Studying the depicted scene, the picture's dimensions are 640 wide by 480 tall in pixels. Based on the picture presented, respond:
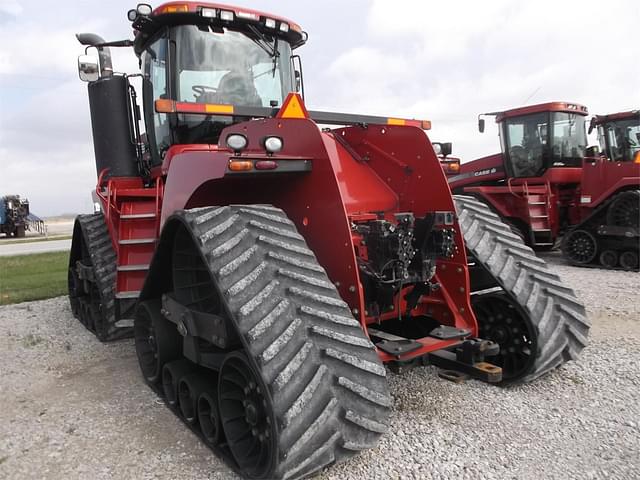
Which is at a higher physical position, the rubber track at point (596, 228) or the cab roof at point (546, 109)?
the cab roof at point (546, 109)

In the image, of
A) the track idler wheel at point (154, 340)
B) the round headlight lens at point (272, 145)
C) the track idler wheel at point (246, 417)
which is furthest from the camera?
the track idler wheel at point (154, 340)

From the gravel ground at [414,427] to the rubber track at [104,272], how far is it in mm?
576

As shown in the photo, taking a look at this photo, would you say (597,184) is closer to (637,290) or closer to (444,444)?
(637,290)

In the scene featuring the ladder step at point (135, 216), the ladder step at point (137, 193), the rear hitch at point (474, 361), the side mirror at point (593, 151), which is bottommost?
the rear hitch at point (474, 361)

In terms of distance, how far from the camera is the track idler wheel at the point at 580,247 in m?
10.1

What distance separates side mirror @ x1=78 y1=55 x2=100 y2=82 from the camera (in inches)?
177

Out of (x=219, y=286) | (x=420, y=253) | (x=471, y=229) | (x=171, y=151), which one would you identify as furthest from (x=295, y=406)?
(x=171, y=151)

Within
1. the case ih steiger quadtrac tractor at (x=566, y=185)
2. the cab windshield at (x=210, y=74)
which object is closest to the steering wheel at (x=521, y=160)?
the case ih steiger quadtrac tractor at (x=566, y=185)

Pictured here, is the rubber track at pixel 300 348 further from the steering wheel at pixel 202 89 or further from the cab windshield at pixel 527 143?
the cab windshield at pixel 527 143

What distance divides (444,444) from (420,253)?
1.19 metres

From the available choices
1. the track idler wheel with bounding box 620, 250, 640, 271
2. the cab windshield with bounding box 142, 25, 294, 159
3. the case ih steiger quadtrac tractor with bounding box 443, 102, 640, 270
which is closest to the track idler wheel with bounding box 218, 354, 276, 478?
the cab windshield with bounding box 142, 25, 294, 159

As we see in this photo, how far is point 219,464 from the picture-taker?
284 cm

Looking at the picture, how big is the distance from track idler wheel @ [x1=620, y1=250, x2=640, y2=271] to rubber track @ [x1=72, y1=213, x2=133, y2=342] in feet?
29.3

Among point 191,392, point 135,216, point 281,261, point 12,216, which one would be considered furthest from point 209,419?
point 12,216
